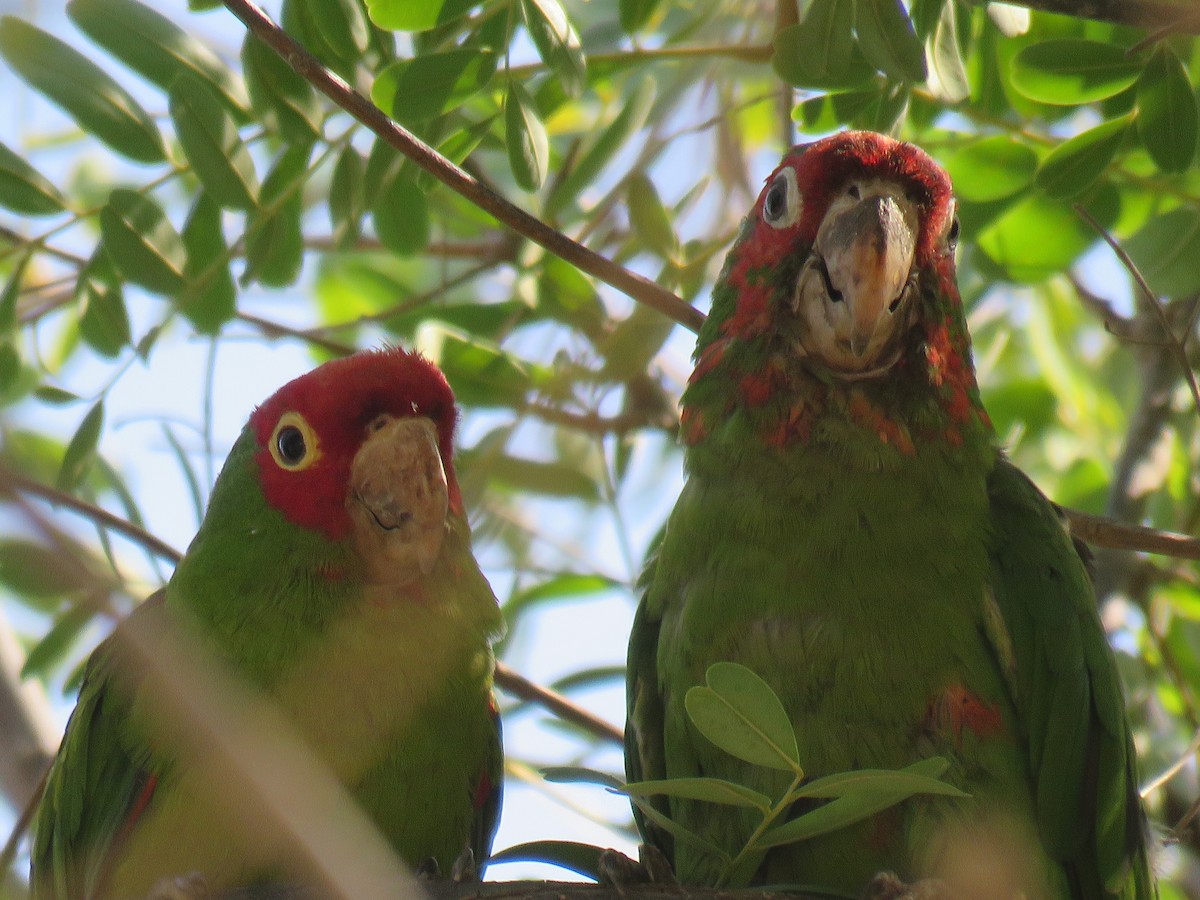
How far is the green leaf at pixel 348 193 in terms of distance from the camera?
2859mm

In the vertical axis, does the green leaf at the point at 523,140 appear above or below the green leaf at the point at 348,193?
below

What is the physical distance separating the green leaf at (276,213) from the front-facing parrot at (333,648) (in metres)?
0.28

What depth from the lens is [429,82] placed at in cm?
253

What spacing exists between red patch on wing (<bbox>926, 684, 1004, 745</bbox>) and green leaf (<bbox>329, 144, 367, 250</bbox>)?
152cm

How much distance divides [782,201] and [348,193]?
908 millimetres

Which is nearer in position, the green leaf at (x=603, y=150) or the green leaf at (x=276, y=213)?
the green leaf at (x=276, y=213)

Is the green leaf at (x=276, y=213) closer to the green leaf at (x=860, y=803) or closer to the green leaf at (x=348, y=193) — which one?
the green leaf at (x=348, y=193)

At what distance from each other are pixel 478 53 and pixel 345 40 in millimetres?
275

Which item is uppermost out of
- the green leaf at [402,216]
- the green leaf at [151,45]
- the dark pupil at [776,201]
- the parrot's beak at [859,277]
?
the green leaf at [151,45]

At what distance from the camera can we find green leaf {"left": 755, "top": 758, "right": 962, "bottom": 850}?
1.91 m

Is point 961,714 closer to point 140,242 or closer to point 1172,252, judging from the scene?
point 1172,252

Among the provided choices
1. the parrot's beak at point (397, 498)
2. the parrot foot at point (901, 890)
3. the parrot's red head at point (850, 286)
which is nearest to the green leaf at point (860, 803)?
the parrot foot at point (901, 890)

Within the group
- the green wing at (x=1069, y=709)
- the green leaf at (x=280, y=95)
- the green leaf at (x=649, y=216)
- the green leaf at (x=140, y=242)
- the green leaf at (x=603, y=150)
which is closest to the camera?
the green wing at (x=1069, y=709)

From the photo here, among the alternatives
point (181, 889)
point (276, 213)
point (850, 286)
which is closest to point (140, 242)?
point (276, 213)
